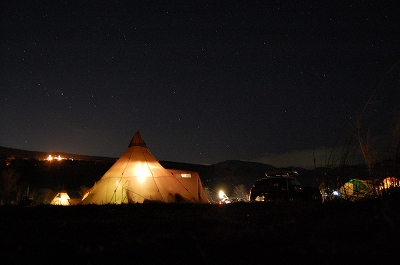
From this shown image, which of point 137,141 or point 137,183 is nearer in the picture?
point 137,183

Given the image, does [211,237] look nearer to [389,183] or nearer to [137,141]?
[389,183]

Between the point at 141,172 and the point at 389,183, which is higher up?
the point at 141,172

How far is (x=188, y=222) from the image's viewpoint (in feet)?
19.9

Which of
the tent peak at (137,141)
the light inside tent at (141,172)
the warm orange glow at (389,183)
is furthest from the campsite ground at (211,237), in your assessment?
the tent peak at (137,141)

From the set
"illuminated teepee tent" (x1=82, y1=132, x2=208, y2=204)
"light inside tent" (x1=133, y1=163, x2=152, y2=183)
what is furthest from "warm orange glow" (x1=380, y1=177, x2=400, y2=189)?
"light inside tent" (x1=133, y1=163, x2=152, y2=183)

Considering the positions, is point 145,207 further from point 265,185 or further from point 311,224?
point 265,185

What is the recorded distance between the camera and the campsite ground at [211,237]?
3.79m

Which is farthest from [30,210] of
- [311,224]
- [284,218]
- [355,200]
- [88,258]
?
[355,200]

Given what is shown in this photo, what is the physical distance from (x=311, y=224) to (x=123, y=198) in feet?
31.3

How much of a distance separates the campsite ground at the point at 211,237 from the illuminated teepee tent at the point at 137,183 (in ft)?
22.2

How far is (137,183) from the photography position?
13844mm

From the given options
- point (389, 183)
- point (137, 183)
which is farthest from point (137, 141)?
point (389, 183)

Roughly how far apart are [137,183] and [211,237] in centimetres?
955

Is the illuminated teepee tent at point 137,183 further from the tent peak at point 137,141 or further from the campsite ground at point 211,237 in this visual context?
the campsite ground at point 211,237
